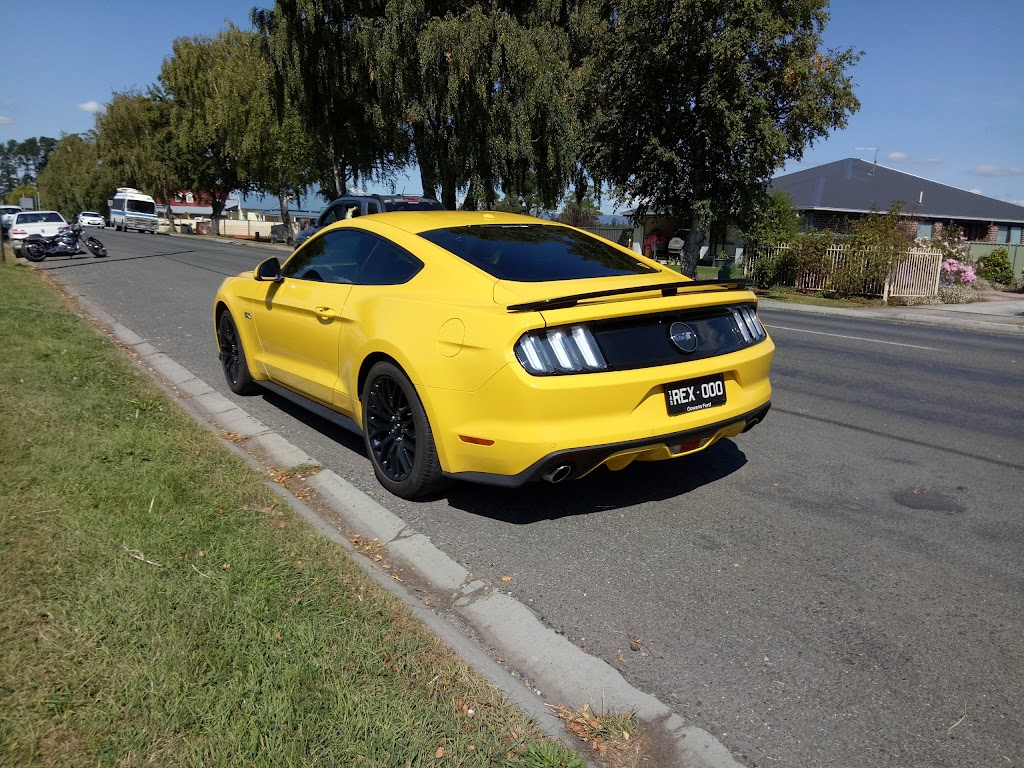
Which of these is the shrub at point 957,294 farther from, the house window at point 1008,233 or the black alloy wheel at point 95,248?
the black alloy wheel at point 95,248

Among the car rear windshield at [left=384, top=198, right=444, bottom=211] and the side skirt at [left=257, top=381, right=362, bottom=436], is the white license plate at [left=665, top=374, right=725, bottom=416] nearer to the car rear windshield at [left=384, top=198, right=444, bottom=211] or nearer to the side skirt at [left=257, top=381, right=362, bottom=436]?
the side skirt at [left=257, top=381, right=362, bottom=436]

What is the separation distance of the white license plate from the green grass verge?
1.67 meters

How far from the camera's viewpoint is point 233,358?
22.0 feet

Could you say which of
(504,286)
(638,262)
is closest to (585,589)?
(504,286)

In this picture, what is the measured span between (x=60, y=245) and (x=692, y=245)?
19301 mm

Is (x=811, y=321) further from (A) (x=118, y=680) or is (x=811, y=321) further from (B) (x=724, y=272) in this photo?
(A) (x=118, y=680)

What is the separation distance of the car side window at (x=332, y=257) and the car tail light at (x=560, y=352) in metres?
1.75

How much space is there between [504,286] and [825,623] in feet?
7.00

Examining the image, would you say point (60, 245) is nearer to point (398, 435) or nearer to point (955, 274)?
point (398, 435)

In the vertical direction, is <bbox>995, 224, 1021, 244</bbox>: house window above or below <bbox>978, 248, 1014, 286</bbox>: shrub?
above

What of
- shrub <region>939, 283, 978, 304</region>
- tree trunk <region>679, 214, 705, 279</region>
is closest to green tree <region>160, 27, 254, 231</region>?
tree trunk <region>679, 214, 705, 279</region>

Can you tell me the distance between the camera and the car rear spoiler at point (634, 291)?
140 inches

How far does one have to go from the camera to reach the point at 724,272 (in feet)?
80.0

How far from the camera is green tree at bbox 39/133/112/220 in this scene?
93.2 meters
